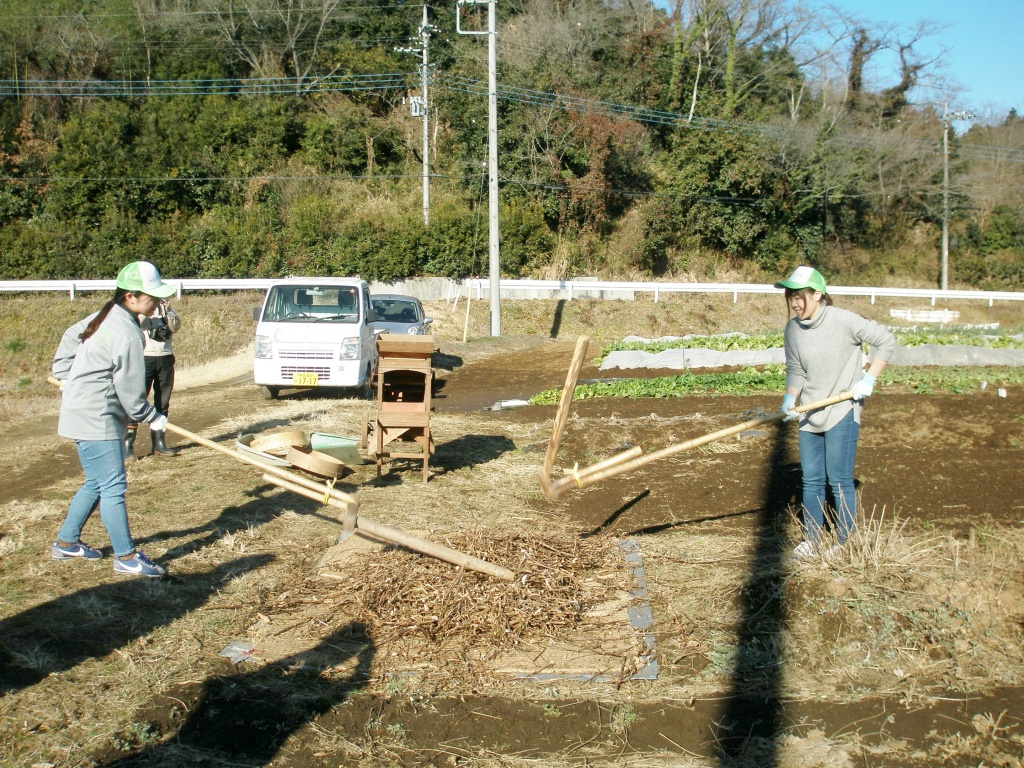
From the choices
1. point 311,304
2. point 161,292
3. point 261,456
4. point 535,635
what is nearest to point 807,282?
point 535,635

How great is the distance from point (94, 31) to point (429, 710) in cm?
4397

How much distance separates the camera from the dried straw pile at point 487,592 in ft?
16.3

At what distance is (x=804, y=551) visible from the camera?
5.55 metres

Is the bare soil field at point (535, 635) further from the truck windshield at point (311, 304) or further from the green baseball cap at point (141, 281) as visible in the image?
the truck windshield at point (311, 304)

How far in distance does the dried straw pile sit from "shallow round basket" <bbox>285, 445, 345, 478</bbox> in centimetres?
113

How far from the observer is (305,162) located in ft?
127

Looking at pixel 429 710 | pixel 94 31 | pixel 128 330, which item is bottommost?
pixel 429 710

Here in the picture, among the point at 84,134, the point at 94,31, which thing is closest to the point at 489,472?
the point at 84,134

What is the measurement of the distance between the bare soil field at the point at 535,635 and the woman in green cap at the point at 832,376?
1.22 feet

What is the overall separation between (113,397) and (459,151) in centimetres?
3321

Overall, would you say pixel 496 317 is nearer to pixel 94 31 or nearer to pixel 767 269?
pixel 767 269

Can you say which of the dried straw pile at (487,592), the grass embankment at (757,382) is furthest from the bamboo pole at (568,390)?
the grass embankment at (757,382)

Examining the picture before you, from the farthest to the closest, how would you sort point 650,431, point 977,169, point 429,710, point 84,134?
point 977,169 → point 84,134 → point 650,431 → point 429,710

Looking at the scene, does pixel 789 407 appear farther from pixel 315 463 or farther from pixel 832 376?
pixel 315 463
